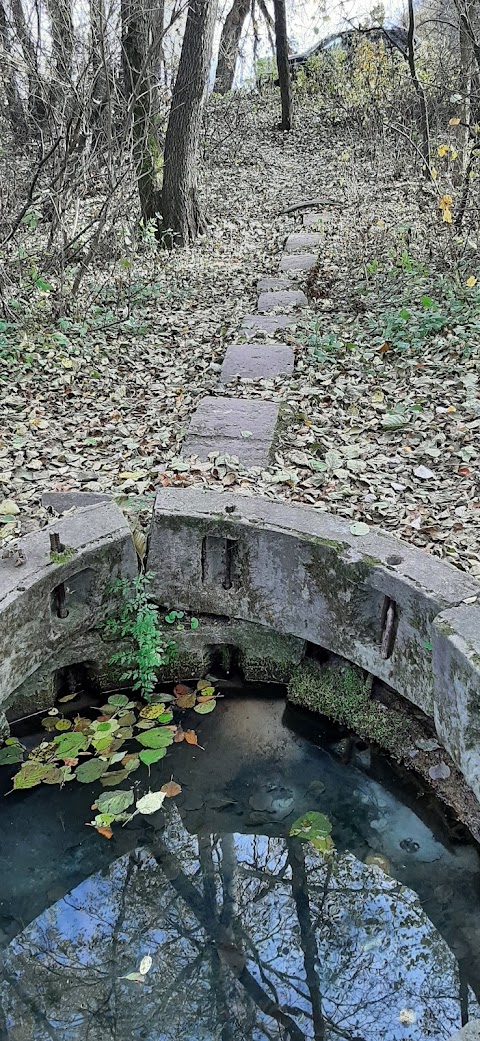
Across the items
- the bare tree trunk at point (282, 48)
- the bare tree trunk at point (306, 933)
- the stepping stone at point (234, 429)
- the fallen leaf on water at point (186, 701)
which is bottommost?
the bare tree trunk at point (306, 933)

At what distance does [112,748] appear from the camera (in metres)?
3.91

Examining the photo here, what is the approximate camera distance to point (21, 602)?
11.7 ft

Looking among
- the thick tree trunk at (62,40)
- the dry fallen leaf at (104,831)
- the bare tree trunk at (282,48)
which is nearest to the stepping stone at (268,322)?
the thick tree trunk at (62,40)

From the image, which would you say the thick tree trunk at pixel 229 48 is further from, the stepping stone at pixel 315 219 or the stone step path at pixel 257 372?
the stone step path at pixel 257 372

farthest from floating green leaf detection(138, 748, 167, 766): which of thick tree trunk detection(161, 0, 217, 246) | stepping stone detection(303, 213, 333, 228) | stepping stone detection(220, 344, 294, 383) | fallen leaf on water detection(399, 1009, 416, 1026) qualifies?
stepping stone detection(303, 213, 333, 228)

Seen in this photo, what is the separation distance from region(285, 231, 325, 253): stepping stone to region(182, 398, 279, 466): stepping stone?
4.19 metres

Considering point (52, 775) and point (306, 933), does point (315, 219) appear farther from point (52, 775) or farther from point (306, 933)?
point (306, 933)

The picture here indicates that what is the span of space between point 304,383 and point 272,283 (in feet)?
8.30

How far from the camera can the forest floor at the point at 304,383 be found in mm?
4398

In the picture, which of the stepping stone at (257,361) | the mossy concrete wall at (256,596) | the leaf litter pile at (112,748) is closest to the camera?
the mossy concrete wall at (256,596)

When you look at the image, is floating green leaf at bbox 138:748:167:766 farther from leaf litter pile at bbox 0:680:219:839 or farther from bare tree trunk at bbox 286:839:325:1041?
bare tree trunk at bbox 286:839:325:1041

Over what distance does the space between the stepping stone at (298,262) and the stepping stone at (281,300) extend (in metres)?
0.71

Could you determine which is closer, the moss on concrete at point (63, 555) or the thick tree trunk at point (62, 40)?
the moss on concrete at point (63, 555)

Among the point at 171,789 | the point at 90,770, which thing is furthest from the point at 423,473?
the point at 90,770
